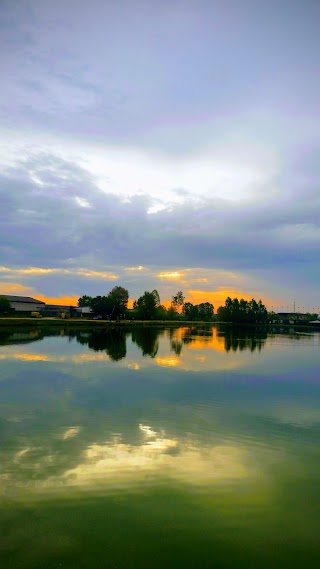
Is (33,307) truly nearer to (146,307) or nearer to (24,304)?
(24,304)

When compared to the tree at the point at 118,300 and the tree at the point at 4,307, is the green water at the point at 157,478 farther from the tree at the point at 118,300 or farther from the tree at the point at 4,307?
the tree at the point at 118,300

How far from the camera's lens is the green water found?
339 inches

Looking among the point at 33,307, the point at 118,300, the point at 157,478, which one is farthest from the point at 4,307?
the point at 157,478

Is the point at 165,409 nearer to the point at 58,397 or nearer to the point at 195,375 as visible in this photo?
the point at 58,397

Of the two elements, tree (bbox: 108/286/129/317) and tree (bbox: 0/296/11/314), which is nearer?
tree (bbox: 0/296/11/314)

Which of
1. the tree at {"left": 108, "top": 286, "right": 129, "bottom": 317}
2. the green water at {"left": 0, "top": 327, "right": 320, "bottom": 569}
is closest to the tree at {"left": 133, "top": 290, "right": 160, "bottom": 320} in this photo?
the tree at {"left": 108, "top": 286, "right": 129, "bottom": 317}

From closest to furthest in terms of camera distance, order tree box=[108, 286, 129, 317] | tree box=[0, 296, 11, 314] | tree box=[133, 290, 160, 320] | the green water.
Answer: the green water, tree box=[0, 296, 11, 314], tree box=[108, 286, 129, 317], tree box=[133, 290, 160, 320]

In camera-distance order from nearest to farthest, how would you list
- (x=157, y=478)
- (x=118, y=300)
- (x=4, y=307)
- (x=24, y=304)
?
(x=157, y=478)
(x=4, y=307)
(x=118, y=300)
(x=24, y=304)

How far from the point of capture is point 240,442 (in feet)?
51.9

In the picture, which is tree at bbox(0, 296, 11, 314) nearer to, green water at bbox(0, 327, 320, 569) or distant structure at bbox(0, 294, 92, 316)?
distant structure at bbox(0, 294, 92, 316)

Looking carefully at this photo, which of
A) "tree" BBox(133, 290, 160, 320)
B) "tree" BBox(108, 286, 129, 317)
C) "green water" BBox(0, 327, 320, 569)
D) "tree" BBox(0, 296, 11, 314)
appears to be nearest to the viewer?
"green water" BBox(0, 327, 320, 569)

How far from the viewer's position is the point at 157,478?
1206cm

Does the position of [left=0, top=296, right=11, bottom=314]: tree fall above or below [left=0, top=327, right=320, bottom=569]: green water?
above

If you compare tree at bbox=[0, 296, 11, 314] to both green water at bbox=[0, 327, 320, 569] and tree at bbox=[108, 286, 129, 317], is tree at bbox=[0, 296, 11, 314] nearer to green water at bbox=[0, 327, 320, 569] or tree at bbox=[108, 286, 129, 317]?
tree at bbox=[108, 286, 129, 317]
